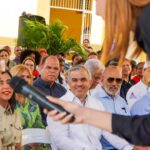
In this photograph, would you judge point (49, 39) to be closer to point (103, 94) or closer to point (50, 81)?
point (50, 81)

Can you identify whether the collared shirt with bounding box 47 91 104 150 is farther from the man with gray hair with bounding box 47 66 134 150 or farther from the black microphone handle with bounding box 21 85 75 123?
the black microphone handle with bounding box 21 85 75 123

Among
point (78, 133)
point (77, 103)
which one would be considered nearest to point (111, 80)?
point (77, 103)

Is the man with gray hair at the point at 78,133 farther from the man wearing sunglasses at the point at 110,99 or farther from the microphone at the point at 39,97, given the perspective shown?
the microphone at the point at 39,97

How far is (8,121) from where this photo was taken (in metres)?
3.84

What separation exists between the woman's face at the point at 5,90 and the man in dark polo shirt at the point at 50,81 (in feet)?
4.83

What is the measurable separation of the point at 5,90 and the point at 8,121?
0.30 metres

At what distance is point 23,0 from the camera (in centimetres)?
1570

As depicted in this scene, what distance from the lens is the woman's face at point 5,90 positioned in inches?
156

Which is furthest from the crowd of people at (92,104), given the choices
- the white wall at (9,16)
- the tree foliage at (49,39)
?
the white wall at (9,16)

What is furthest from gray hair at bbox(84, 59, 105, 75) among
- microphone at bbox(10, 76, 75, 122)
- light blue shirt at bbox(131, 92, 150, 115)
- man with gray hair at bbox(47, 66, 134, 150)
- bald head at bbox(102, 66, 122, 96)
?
microphone at bbox(10, 76, 75, 122)

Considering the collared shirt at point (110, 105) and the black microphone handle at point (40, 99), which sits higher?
the black microphone handle at point (40, 99)

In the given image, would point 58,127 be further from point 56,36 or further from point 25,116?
point 56,36

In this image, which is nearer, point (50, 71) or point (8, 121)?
point (8, 121)

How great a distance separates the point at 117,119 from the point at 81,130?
2364mm
